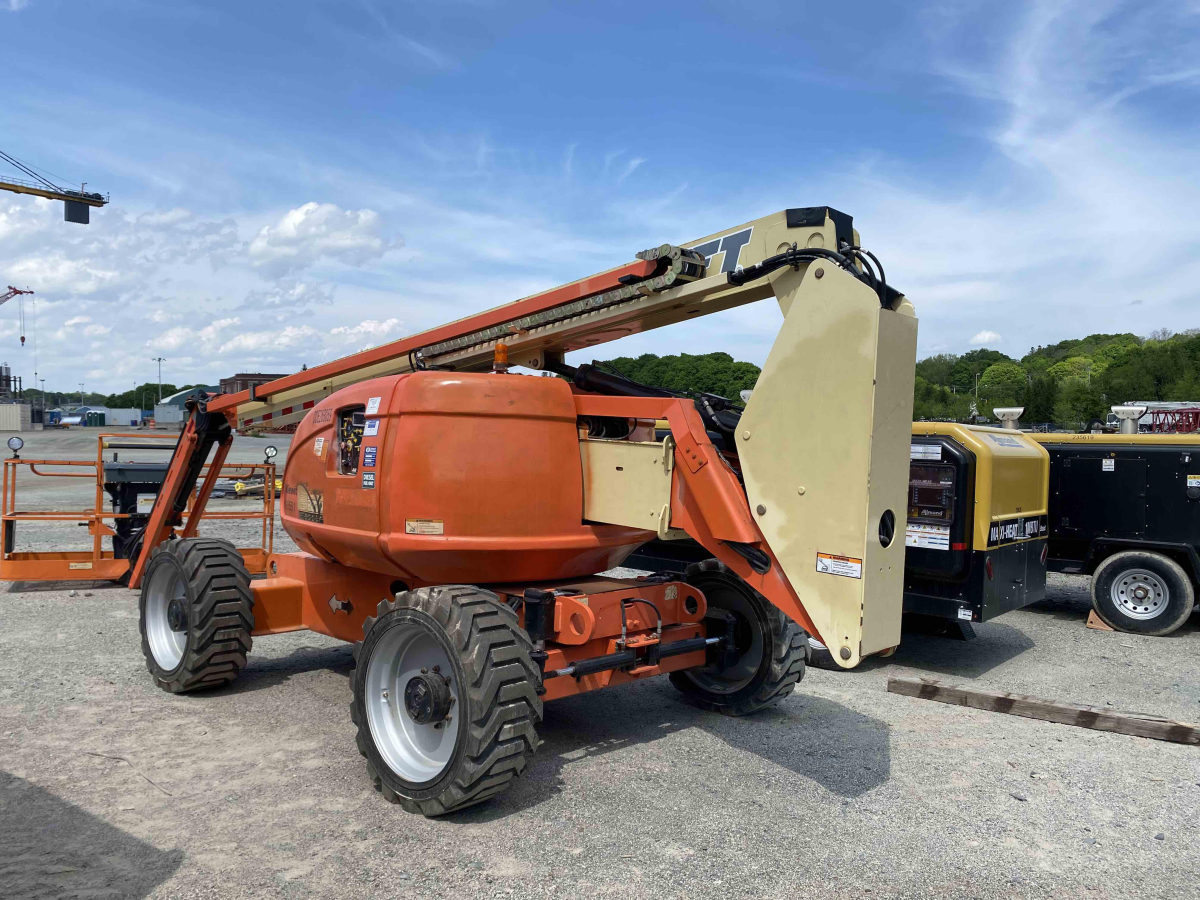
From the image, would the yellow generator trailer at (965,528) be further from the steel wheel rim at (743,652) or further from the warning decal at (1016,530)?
the steel wheel rim at (743,652)

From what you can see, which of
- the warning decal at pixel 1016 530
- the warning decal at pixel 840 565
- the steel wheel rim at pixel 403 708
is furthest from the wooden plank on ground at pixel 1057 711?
the steel wheel rim at pixel 403 708

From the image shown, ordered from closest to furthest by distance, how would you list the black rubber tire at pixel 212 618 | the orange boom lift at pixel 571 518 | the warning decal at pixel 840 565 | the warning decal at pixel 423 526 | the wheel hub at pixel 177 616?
the warning decal at pixel 840 565, the orange boom lift at pixel 571 518, the warning decal at pixel 423 526, the black rubber tire at pixel 212 618, the wheel hub at pixel 177 616

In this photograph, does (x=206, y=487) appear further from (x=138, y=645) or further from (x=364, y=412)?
(x=364, y=412)

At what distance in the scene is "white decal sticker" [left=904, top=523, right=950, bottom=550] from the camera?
7773 mm

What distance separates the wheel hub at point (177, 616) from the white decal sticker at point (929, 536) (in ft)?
19.4

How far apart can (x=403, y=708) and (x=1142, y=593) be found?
8.59 metres

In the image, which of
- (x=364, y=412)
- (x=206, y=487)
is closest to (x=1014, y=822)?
(x=364, y=412)

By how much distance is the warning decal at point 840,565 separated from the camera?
4086 mm

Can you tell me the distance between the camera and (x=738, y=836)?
4238mm

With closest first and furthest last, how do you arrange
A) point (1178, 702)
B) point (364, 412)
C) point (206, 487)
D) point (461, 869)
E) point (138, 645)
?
point (461, 869) < point (364, 412) < point (1178, 702) < point (138, 645) < point (206, 487)

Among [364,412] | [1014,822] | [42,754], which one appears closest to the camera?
[1014,822]

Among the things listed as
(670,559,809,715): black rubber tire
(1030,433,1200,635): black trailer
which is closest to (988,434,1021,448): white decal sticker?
(1030,433,1200,635): black trailer

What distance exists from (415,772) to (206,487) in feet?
18.9

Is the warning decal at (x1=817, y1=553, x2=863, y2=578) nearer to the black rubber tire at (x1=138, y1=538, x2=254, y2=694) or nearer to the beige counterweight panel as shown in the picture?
the beige counterweight panel
